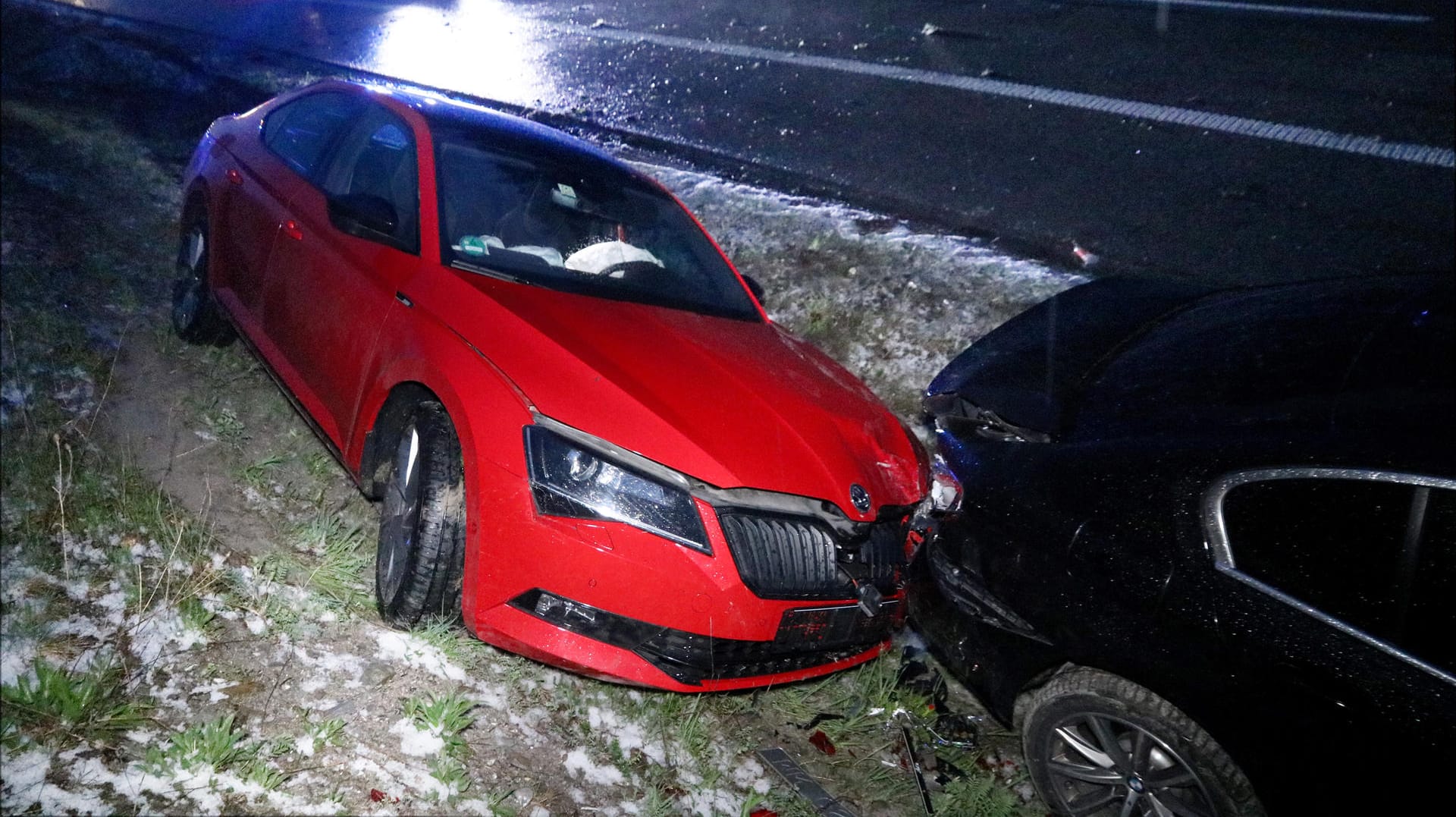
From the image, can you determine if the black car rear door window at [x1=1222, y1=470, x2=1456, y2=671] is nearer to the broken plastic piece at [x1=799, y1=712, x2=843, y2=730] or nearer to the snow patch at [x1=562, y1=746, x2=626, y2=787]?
the broken plastic piece at [x1=799, y1=712, x2=843, y2=730]

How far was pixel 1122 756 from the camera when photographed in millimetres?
3041

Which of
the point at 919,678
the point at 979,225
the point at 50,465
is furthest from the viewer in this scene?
the point at 979,225

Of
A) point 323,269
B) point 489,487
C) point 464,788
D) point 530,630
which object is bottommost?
point 464,788

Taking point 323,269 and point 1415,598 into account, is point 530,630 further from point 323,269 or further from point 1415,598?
point 1415,598

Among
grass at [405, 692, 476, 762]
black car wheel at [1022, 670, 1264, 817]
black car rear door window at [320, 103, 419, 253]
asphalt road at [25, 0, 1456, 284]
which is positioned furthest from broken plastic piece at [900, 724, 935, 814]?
asphalt road at [25, 0, 1456, 284]

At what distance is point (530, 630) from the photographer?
9.54ft

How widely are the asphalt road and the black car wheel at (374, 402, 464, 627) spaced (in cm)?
437

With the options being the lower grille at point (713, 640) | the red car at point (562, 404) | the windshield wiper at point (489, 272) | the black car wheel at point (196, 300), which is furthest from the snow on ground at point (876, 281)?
the black car wheel at point (196, 300)

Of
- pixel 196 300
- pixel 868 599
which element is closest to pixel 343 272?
pixel 196 300

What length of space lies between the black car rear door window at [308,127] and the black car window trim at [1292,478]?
3640mm

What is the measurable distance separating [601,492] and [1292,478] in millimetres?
1931

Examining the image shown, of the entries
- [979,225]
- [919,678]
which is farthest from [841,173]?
[919,678]

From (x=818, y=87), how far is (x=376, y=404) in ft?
23.0

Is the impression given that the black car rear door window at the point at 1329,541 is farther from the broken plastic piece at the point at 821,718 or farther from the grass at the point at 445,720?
the grass at the point at 445,720
